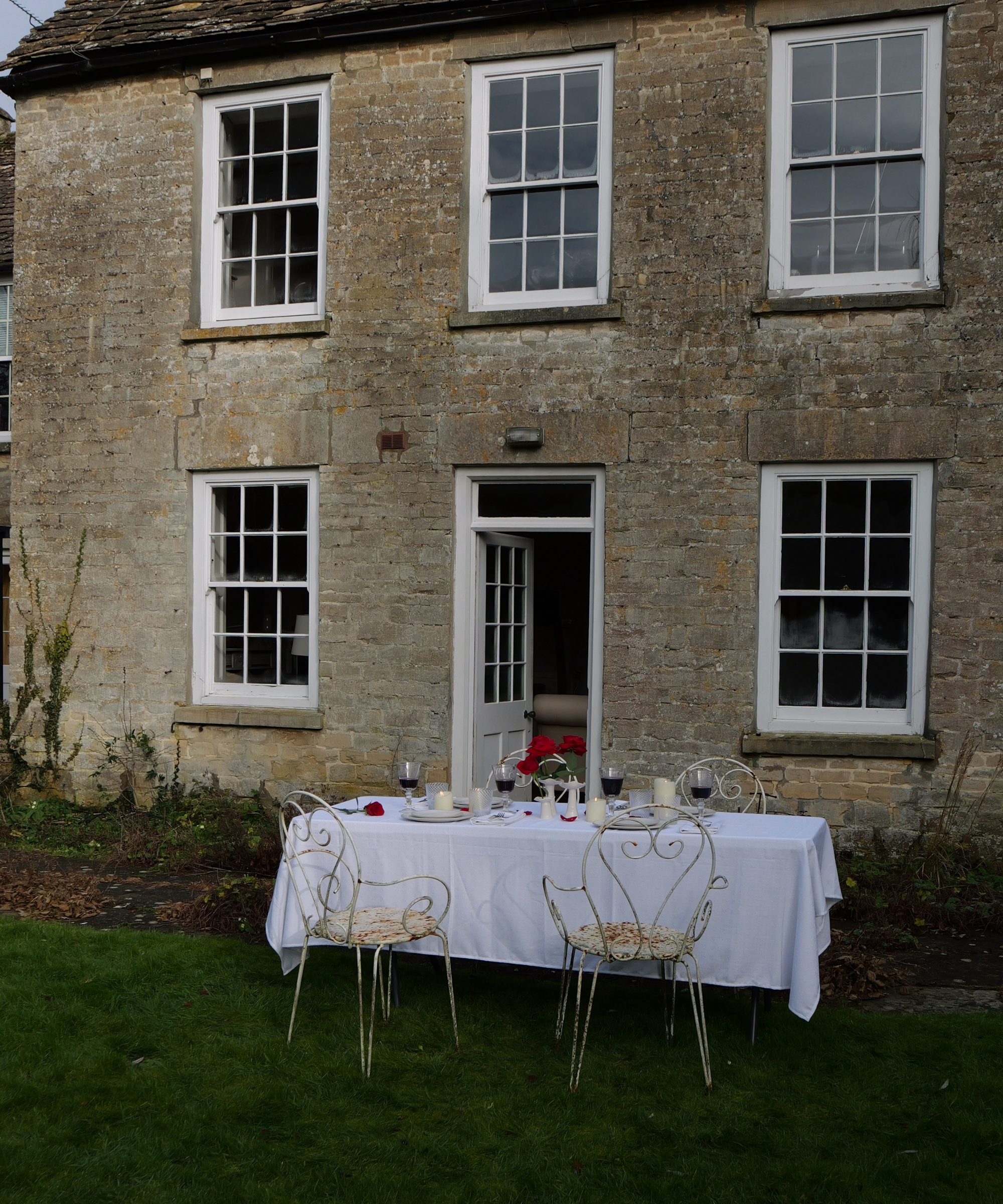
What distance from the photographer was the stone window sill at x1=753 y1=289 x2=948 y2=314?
7898 mm

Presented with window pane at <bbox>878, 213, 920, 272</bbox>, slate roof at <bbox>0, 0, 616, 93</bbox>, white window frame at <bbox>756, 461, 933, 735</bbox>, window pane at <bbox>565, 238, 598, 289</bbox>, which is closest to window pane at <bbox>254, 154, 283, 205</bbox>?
slate roof at <bbox>0, 0, 616, 93</bbox>

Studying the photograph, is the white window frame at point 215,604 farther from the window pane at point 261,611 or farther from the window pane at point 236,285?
the window pane at point 236,285

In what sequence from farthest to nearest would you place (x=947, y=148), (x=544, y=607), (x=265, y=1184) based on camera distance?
(x=544, y=607)
(x=947, y=148)
(x=265, y=1184)

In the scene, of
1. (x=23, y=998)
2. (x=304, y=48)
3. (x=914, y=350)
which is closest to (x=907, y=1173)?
(x=23, y=998)

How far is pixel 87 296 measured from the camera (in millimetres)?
9766

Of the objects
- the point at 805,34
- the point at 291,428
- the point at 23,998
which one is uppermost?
the point at 805,34

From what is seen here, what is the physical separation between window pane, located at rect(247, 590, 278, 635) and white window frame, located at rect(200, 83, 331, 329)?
220cm

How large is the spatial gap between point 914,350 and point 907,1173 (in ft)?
18.7

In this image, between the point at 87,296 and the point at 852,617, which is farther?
the point at 87,296

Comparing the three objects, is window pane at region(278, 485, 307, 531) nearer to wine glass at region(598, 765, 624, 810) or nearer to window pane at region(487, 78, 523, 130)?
window pane at region(487, 78, 523, 130)

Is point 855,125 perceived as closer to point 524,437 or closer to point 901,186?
point 901,186

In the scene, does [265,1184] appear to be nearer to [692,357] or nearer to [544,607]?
[692,357]

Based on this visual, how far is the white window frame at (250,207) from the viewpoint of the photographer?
30.3 feet

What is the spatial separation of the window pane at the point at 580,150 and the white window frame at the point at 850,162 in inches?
52.0
